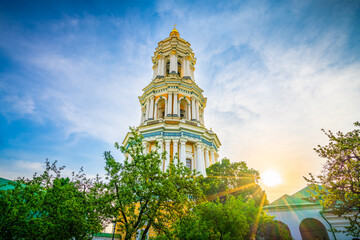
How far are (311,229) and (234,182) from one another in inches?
337

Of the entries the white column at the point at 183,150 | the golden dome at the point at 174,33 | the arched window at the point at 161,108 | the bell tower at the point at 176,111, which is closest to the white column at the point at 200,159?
the bell tower at the point at 176,111

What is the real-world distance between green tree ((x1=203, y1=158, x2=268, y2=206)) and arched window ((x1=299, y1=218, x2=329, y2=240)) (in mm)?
4078

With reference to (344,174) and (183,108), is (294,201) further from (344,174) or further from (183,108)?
(183,108)

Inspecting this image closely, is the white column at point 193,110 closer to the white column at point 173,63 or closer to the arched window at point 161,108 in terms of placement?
the arched window at point 161,108

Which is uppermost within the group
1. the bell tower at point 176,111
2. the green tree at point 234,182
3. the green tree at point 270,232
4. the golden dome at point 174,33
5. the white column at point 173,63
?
the golden dome at point 174,33

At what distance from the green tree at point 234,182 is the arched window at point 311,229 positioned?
4.08 meters


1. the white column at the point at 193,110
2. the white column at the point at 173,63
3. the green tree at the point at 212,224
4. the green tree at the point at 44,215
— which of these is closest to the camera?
the green tree at the point at 44,215

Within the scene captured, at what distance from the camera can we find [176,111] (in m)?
27.8

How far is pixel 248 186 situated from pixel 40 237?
16.6 metres

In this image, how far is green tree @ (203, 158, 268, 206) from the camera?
18812 millimetres

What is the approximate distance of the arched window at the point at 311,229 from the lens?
18781 mm

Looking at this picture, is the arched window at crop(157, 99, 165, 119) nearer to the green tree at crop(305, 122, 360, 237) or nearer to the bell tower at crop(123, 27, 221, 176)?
the bell tower at crop(123, 27, 221, 176)

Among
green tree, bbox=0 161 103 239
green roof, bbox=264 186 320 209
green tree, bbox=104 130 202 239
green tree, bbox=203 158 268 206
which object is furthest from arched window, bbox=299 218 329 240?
green tree, bbox=0 161 103 239

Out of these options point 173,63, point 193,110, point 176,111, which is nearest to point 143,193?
point 176,111
